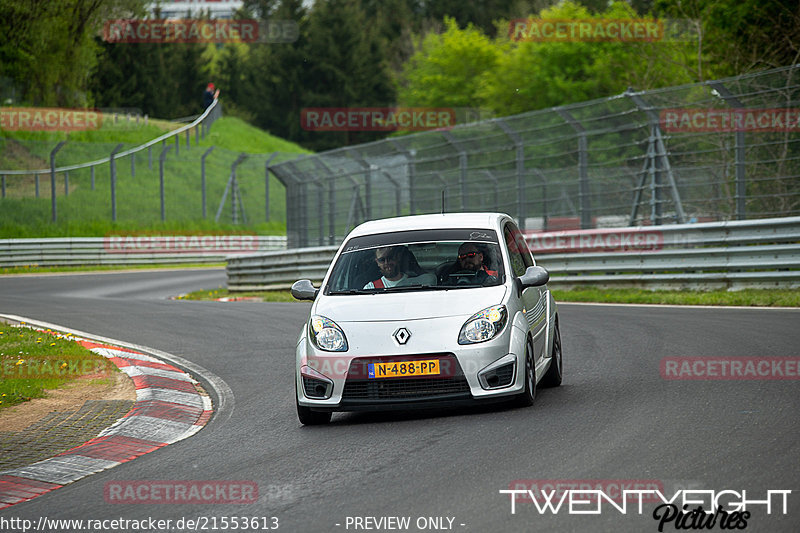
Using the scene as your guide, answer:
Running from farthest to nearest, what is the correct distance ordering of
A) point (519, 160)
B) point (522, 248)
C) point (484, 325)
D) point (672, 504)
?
point (519, 160), point (522, 248), point (484, 325), point (672, 504)

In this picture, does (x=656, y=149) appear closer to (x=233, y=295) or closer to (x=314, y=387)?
(x=233, y=295)

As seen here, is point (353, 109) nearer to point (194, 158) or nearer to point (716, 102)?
point (194, 158)

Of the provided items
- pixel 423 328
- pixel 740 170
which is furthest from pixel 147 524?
pixel 740 170

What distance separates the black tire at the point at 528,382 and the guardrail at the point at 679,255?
858 centimetres

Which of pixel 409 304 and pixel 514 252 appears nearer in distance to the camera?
pixel 409 304

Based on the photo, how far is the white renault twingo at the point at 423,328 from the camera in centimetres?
744

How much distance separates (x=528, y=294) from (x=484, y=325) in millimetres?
1020

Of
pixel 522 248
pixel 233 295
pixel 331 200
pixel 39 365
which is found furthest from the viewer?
pixel 331 200

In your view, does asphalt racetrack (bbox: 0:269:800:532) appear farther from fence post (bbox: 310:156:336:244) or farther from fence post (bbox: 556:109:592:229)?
fence post (bbox: 310:156:336:244)

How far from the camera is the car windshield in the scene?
8297 mm

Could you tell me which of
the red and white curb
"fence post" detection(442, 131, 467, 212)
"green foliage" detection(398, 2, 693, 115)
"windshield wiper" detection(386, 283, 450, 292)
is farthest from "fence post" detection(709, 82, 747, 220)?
"green foliage" detection(398, 2, 693, 115)

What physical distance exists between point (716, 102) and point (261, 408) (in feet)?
36.4

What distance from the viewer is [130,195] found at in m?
39.2

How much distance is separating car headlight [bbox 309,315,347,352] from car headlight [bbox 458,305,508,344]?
2.85 ft
